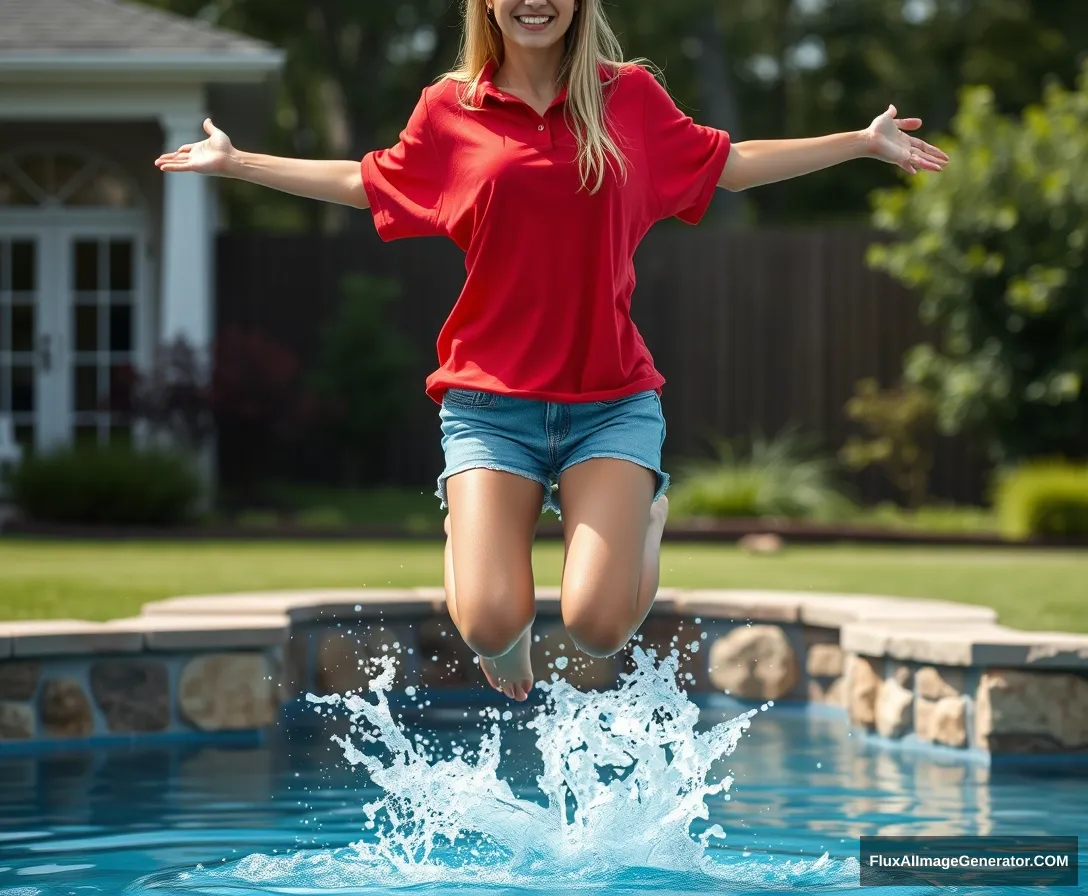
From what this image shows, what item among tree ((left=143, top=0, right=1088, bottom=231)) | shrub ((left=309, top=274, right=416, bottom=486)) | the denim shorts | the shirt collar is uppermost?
tree ((left=143, top=0, right=1088, bottom=231))

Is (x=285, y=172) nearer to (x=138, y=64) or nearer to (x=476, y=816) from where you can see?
(x=476, y=816)

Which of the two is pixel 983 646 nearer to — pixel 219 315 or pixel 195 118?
pixel 195 118

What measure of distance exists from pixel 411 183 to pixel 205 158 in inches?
19.9

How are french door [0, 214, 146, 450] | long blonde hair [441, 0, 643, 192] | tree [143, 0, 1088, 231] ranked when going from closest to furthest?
long blonde hair [441, 0, 643, 192] → french door [0, 214, 146, 450] → tree [143, 0, 1088, 231]

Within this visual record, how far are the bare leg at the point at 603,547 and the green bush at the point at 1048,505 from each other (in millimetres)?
7917

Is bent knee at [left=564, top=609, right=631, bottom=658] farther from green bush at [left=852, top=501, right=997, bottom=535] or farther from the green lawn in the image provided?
green bush at [left=852, top=501, right=997, bottom=535]

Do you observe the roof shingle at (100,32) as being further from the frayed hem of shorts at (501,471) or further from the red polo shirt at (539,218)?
the frayed hem of shorts at (501,471)

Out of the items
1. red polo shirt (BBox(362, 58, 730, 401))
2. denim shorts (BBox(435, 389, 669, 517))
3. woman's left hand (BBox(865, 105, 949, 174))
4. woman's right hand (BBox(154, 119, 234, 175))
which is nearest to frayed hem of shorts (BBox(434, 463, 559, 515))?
denim shorts (BBox(435, 389, 669, 517))

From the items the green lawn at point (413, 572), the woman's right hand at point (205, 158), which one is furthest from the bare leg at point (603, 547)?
the green lawn at point (413, 572)

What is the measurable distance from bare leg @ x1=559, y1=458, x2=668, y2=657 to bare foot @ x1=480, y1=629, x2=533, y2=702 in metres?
0.24

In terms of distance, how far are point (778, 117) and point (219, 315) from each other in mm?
12521

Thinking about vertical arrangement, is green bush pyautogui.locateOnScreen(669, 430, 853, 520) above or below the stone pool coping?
above

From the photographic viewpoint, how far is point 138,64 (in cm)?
1234

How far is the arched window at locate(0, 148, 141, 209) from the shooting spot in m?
13.8
